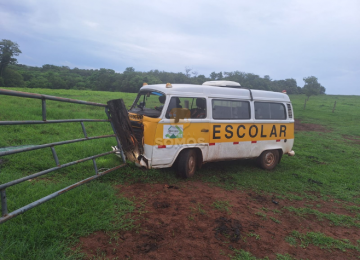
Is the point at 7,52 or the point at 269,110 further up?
the point at 7,52

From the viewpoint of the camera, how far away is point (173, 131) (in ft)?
17.4

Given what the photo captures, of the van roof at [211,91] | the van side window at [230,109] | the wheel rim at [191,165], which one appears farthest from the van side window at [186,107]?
the wheel rim at [191,165]

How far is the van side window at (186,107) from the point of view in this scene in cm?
537

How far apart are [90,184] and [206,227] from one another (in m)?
2.35

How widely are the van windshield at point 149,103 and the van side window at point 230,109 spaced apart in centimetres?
136

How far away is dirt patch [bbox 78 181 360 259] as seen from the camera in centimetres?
311

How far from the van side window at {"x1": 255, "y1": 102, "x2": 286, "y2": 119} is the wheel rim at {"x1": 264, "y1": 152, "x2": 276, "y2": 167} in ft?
3.79

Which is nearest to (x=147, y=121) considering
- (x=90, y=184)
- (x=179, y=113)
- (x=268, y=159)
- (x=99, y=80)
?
(x=179, y=113)

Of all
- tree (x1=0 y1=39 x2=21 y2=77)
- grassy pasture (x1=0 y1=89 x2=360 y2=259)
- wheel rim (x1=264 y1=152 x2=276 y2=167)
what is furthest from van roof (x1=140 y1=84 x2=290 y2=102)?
tree (x1=0 y1=39 x2=21 y2=77)

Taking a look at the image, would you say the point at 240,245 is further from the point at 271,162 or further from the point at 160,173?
the point at 271,162

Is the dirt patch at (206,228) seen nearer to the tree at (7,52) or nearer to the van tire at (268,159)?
the van tire at (268,159)

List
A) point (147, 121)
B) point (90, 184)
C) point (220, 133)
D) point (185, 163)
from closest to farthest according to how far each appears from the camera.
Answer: point (90, 184), point (147, 121), point (185, 163), point (220, 133)

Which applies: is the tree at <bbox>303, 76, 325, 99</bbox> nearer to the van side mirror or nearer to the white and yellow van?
the white and yellow van

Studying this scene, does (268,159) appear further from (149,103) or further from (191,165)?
(149,103)
